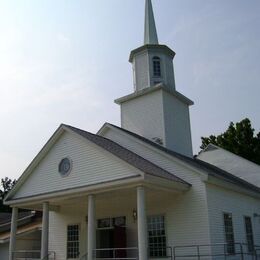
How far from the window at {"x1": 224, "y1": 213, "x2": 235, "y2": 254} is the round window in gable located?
7027mm

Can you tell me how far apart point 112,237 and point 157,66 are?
33.0 feet

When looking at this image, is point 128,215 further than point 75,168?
Yes

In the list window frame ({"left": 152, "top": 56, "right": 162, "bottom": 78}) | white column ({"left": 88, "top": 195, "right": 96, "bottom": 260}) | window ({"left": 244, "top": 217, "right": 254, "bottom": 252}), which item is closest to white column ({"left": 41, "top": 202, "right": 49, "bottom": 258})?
white column ({"left": 88, "top": 195, "right": 96, "bottom": 260})

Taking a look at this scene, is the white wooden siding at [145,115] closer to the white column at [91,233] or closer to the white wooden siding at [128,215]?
the white wooden siding at [128,215]

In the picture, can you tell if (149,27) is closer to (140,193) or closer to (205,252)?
(140,193)

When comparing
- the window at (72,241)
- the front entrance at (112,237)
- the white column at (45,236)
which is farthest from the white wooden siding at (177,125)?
the white column at (45,236)

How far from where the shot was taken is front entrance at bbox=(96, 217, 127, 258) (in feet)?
60.6

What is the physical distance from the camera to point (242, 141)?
39250 millimetres

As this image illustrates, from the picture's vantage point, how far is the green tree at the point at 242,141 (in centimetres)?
3856

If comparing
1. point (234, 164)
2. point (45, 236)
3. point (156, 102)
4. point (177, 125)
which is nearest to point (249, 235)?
point (177, 125)

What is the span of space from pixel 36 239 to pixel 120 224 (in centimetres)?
771

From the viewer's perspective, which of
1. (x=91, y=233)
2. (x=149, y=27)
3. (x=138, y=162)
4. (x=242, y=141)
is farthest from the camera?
(x=242, y=141)

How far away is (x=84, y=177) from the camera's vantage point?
16.0 m

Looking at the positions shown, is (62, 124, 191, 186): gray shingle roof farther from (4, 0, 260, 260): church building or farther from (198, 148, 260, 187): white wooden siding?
(198, 148, 260, 187): white wooden siding
